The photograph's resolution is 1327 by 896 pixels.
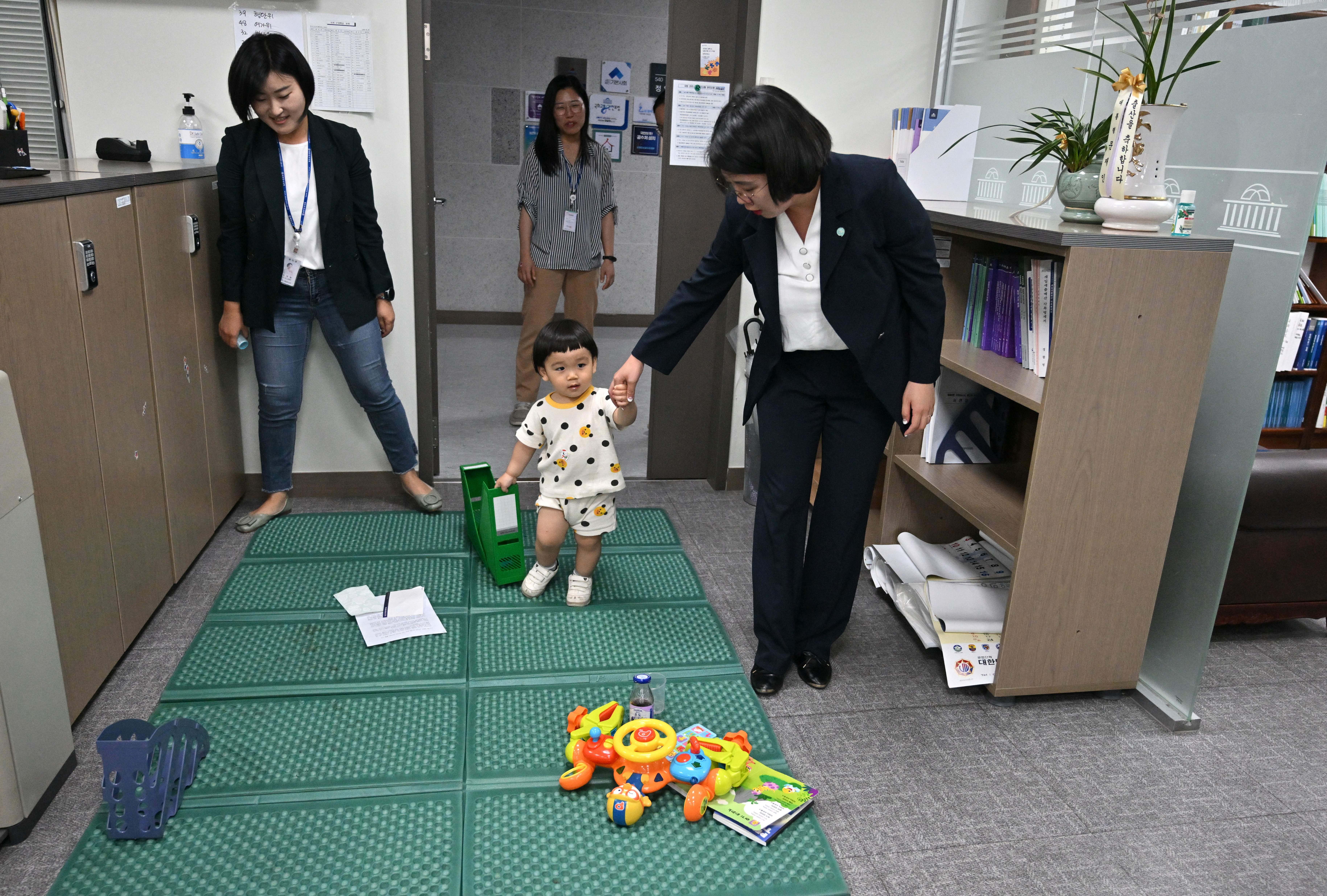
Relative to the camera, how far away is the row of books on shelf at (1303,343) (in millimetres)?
3398

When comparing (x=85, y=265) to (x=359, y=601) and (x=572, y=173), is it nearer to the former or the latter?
(x=359, y=601)

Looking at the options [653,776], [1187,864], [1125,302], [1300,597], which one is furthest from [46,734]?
[1300,597]

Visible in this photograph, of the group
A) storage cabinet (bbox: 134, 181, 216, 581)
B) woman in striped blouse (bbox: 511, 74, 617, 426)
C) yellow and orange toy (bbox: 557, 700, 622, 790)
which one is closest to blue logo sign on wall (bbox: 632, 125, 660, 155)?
woman in striped blouse (bbox: 511, 74, 617, 426)

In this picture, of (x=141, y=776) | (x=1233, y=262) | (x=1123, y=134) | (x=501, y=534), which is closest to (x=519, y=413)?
(x=501, y=534)

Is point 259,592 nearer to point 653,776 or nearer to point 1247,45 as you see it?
point 653,776

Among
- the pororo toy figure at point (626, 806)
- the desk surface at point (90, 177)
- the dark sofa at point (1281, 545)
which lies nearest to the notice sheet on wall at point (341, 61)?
the desk surface at point (90, 177)

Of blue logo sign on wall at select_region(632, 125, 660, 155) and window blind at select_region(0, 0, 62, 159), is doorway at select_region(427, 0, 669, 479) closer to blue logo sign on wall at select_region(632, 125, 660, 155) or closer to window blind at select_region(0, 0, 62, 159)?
blue logo sign on wall at select_region(632, 125, 660, 155)

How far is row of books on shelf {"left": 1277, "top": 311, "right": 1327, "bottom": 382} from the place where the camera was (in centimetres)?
340

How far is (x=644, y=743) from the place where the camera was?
1.80 meters

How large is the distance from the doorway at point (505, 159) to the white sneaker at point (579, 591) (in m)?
2.90

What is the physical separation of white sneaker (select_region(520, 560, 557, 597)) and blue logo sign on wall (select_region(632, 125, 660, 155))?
13.8 ft

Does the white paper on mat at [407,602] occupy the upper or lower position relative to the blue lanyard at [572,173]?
lower

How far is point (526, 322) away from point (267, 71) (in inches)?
63.5

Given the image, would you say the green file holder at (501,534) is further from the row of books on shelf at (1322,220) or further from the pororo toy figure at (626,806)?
the row of books on shelf at (1322,220)
